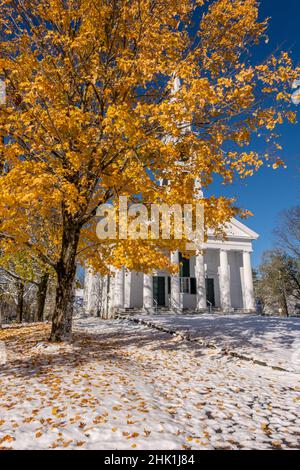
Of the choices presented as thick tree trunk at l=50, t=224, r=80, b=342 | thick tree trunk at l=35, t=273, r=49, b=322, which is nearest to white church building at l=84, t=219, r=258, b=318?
thick tree trunk at l=35, t=273, r=49, b=322

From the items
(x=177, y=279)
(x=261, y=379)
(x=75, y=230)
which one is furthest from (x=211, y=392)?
(x=177, y=279)

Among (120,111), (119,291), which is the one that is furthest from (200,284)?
(120,111)

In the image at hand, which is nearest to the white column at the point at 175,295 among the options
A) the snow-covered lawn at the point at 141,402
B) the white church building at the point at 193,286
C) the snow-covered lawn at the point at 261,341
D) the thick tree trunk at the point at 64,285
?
the white church building at the point at 193,286

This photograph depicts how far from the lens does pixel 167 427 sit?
3.64 m

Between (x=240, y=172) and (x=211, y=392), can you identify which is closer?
(x=211, y=392)

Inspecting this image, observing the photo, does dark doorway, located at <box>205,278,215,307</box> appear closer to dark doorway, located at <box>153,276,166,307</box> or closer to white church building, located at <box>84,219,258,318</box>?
white church building, located at <box>84,219,258,318</box>

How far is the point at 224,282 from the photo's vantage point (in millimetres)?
26781

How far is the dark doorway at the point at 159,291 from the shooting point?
26031mm

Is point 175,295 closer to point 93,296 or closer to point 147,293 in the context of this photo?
point 147,293

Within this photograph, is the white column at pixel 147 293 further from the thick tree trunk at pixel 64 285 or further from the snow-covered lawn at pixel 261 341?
the thick tree trunk at pixel 64 285

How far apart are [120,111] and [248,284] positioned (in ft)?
81.0

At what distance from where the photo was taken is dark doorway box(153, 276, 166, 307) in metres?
26.0
